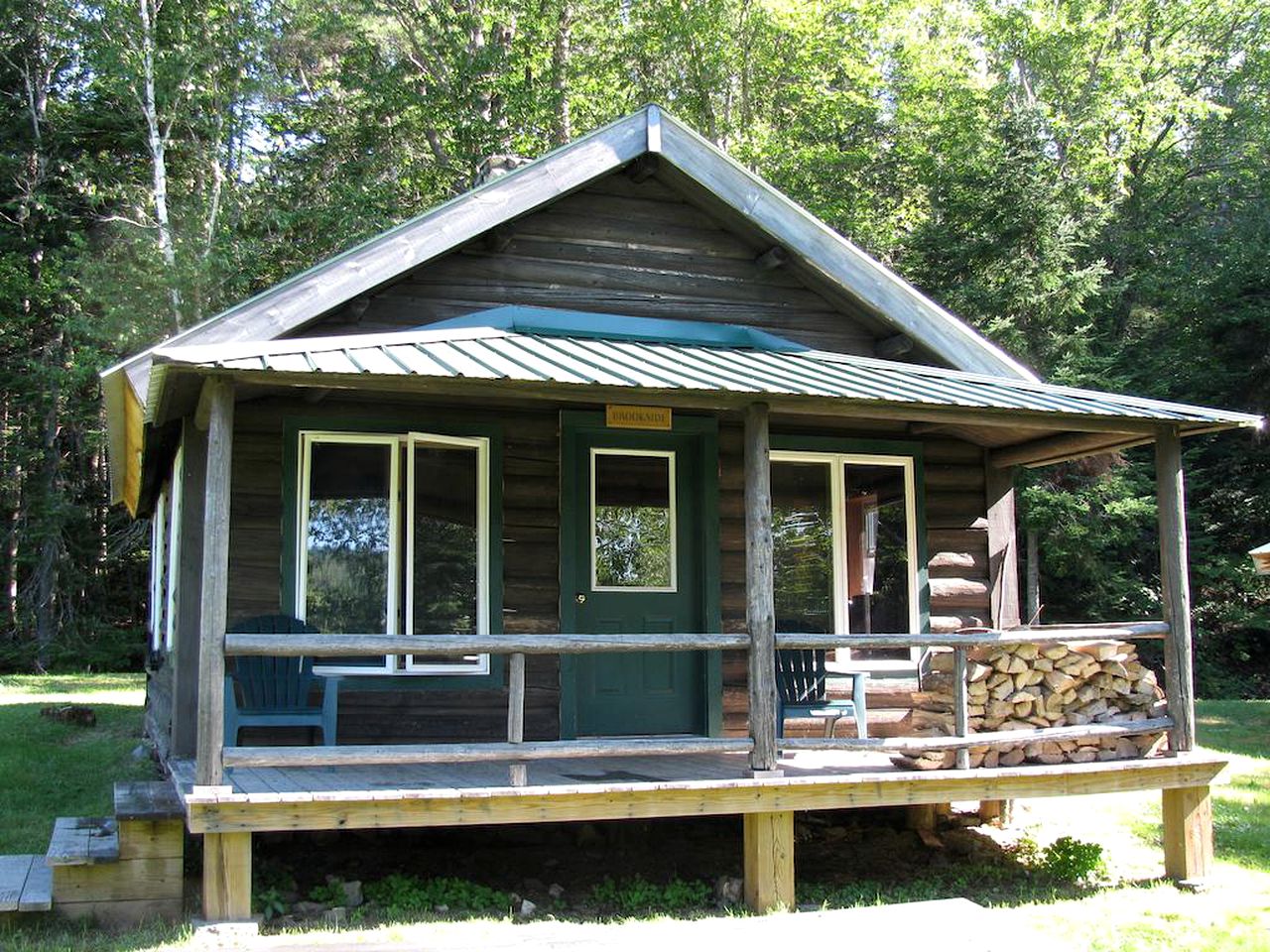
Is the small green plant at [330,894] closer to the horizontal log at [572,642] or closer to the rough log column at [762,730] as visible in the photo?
the horizontal log at [572,642]

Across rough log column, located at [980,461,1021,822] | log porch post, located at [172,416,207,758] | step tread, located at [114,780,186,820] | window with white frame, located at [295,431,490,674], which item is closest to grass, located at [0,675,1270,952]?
step tread, located at [114,780,186,820]

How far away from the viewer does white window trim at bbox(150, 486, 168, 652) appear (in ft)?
38.8

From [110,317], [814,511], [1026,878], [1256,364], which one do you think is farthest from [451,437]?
[1256,364]

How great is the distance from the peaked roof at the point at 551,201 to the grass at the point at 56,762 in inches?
117

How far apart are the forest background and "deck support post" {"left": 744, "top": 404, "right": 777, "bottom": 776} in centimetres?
1321

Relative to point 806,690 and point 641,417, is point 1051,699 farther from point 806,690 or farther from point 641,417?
point 641,417

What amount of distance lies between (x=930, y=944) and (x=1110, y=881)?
5.02 meters

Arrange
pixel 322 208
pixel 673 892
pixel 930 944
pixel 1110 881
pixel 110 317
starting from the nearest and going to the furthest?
1. pixel 930 944
2. pixel 673 892
3. pixel 1110 881
4. pixel 110 317
5. pixel 322 208

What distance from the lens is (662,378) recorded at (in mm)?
7211

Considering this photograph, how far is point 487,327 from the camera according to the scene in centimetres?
862

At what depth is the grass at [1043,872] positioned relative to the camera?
6.71 m

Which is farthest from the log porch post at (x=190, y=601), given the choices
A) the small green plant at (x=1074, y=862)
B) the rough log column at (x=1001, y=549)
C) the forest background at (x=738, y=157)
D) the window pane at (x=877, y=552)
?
the forest background at (x=738, y=157)

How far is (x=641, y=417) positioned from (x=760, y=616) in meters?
1.83

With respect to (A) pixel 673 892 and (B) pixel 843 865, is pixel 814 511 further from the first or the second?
(A) pixel 673 892
